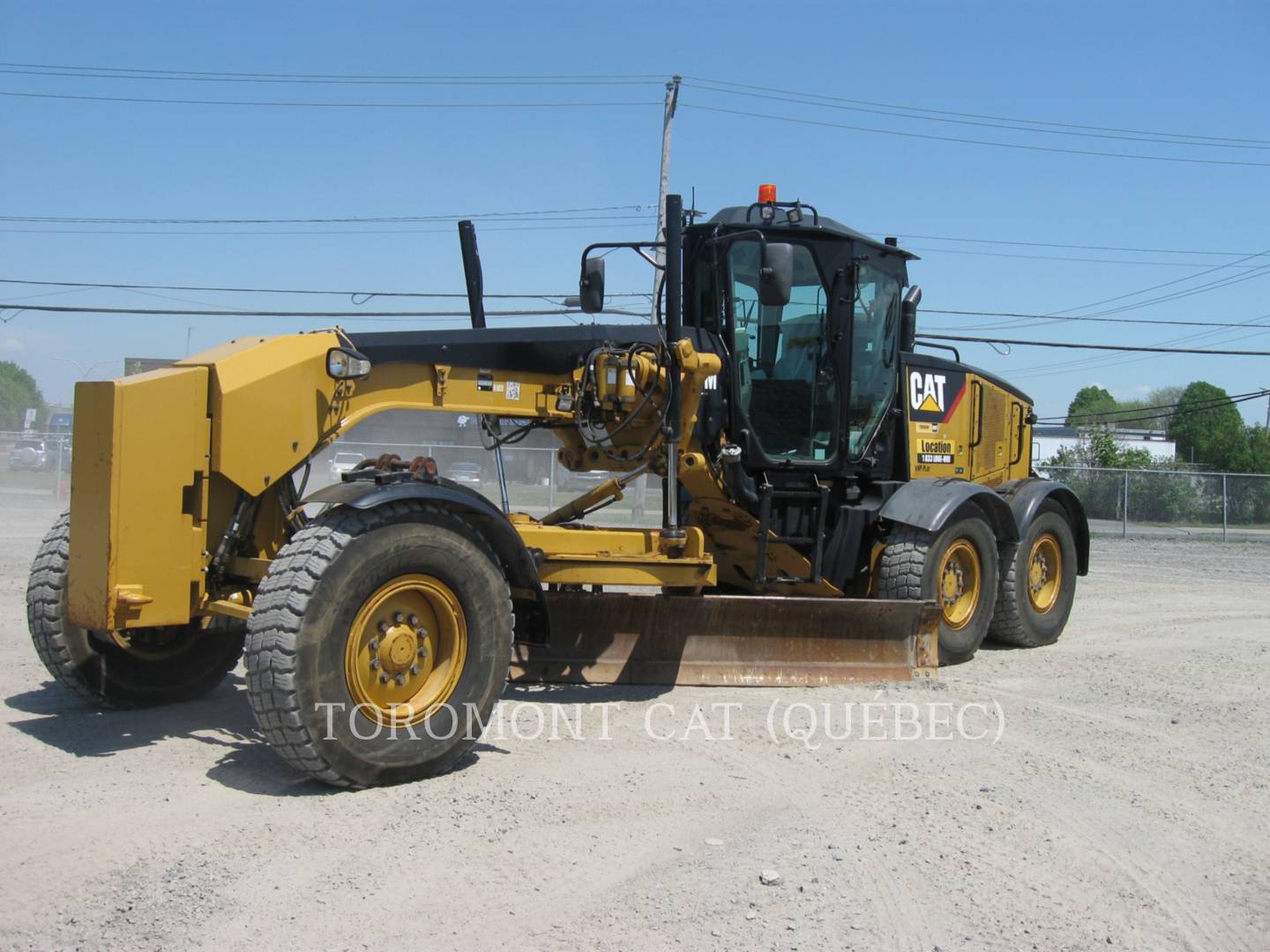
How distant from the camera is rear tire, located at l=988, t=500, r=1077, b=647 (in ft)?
30.4

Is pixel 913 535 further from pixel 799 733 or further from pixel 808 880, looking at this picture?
pixel 808 880

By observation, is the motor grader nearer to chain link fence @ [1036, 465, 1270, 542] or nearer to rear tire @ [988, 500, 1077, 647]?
rear tire @ [988, 500, 1077, 647]

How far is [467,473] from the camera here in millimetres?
26000

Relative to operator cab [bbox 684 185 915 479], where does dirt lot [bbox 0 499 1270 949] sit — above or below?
below

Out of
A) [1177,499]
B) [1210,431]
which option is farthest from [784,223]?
[1210,431]

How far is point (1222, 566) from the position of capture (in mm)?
18688

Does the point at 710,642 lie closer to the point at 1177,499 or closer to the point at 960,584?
the point at 960,584

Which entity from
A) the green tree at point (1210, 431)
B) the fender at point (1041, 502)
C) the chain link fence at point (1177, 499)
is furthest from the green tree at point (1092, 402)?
the fender at point (1041, 502)

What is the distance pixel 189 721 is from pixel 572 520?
2.94 metres

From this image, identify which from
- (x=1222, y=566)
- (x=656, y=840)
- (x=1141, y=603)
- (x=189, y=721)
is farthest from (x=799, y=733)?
(x=1222, y=566)

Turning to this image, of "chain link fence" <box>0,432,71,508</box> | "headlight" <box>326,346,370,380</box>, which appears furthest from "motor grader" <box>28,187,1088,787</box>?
"chain link fence" <box>0,432,71,508</box>

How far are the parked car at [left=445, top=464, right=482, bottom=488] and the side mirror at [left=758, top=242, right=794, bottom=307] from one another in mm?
18197

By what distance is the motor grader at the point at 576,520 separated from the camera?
495 centimetres

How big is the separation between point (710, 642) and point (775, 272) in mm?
2255
